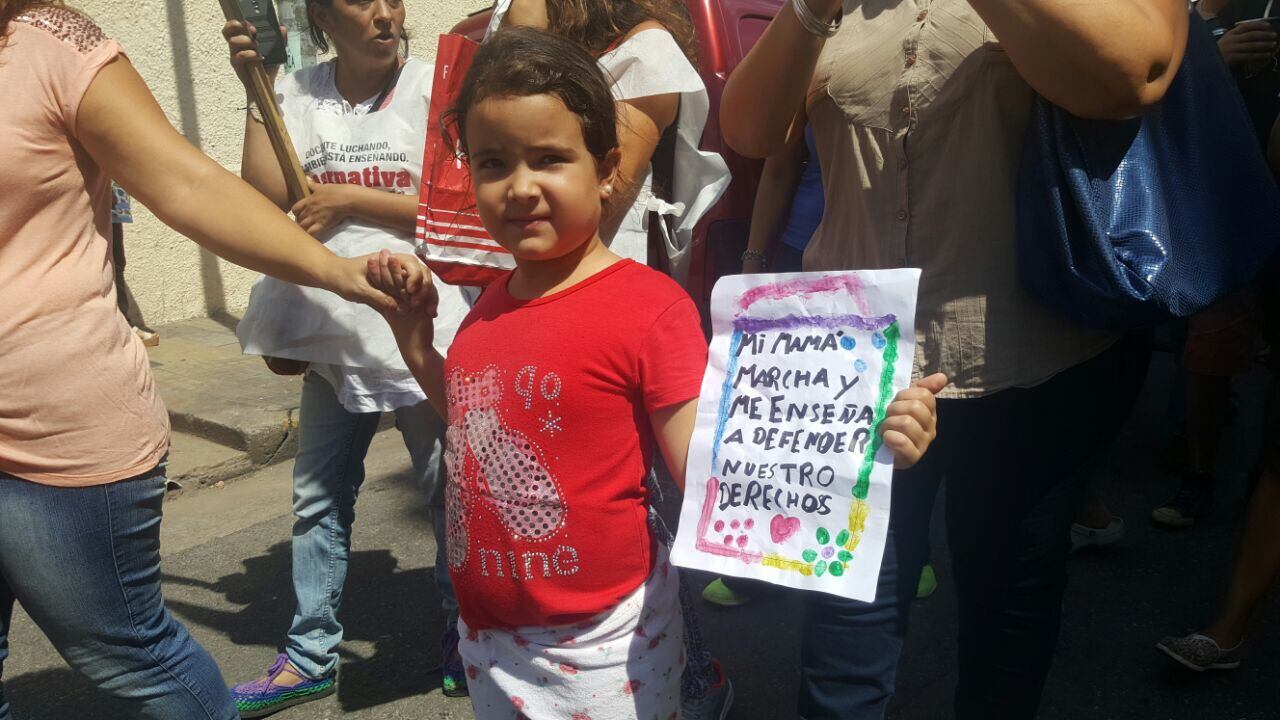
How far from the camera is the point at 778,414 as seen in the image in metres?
1.45

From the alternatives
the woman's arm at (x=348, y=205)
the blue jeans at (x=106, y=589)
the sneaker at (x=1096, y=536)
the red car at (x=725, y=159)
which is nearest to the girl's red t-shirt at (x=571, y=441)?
the blue jeans at (x=106, y=589)

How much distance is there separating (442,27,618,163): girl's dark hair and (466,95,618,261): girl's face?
0.02 m

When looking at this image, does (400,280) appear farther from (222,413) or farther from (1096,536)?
(222,413)

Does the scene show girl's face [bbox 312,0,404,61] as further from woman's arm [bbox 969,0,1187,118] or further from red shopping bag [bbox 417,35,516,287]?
woman's arm [bbox 969,0,1187,118]

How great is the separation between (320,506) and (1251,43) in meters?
2.84

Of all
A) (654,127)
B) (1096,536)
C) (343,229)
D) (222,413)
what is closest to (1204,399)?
(1096,536)

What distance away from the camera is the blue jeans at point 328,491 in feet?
9.02

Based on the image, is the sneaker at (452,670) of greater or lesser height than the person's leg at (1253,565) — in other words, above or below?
below

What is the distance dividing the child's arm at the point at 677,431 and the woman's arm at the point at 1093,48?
67 cm

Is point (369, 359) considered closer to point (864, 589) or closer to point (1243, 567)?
Answer: point (864, 589)

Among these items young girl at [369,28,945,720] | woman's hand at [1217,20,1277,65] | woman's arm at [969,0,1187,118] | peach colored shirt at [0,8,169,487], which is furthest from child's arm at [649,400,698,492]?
woman's hand at [1217,20,1277,65]

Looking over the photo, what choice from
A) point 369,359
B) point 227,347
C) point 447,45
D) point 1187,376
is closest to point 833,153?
point 447,45

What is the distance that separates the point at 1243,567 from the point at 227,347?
17.7 feet

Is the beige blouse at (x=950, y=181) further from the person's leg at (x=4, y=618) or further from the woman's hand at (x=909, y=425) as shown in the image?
the person's leg at (x=4, y=618)
